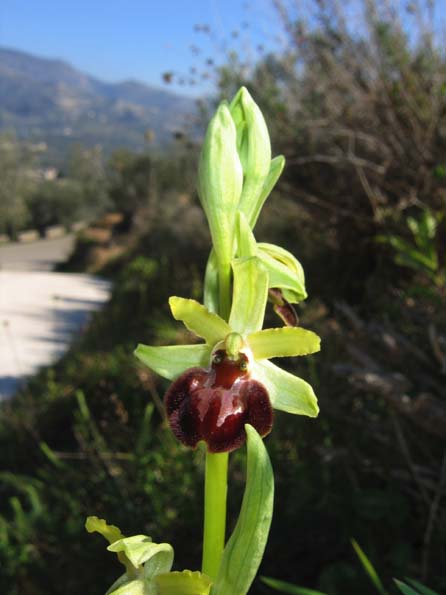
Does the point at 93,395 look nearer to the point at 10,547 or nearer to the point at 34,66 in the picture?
the point at 10,547

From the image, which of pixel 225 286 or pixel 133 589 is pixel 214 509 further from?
pixel 225 286

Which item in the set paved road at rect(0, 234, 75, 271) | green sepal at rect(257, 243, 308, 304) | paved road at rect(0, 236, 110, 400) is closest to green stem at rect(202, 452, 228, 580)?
green sepal at rect(257, 243, 308, 304)

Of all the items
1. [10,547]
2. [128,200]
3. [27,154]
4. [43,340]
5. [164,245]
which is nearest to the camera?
[10,547]

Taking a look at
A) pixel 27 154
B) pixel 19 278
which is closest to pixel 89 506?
pixel 19 278

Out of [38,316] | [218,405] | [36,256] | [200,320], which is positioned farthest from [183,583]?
[36,256]

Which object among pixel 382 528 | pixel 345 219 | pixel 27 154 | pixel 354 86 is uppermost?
pixel 354 86

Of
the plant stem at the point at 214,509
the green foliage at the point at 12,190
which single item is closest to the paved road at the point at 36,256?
the green foliage at the point at 12,190

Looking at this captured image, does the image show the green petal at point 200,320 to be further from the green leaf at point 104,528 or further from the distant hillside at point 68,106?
the distant hillside at point 68,106

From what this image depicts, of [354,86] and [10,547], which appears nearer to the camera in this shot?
[10,547]
